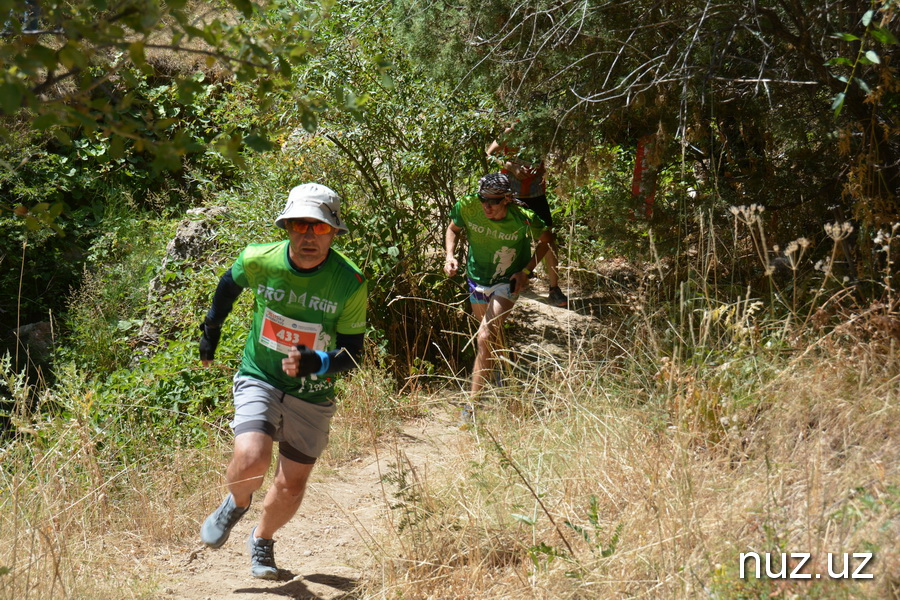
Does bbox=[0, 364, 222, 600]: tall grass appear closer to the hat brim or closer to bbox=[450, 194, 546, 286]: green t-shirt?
the hat brim

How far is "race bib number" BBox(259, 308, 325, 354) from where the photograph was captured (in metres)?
3.91

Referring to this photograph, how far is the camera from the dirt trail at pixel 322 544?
158 inches

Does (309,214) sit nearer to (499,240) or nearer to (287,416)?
(287,416)

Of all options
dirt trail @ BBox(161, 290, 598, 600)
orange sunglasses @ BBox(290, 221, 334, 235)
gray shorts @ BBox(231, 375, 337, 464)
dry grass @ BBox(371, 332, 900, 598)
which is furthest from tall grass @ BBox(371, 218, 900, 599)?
orange sunglasses @ BBox(290, 221, 334, 235)

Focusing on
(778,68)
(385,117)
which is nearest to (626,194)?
(778,68)

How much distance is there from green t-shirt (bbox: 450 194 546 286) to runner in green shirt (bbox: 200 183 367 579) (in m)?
2.38

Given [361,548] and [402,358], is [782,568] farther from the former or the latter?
[402,358]

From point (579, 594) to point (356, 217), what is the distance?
4436 millimetres

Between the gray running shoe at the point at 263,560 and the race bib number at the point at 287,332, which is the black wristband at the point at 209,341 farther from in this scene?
the gray running shoe at the point at 263,560

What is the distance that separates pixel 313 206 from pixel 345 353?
0.68 meters

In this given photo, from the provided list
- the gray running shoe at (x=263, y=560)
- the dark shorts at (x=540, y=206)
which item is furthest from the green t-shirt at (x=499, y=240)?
the gray running shoe at (x=263, y=560)
